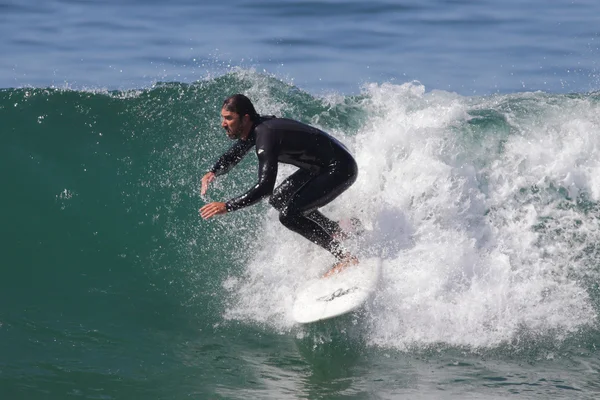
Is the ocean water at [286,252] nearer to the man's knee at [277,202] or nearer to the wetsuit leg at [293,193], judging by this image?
the wetsuit leg at [293,193]

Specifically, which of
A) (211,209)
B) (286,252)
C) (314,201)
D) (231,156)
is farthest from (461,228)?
(211,209)

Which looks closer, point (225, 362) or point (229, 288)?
point (225, 362)

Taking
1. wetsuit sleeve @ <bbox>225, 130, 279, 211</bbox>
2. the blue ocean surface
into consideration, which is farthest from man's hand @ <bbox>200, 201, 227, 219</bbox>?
the blue ocean surface

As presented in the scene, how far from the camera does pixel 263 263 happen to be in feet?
28.0

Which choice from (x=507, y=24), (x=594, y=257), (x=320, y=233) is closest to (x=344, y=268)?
(x=320, y=233)

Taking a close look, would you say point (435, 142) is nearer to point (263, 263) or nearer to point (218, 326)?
point (263, 263)

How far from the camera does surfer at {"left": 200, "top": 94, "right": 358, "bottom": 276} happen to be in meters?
7.02

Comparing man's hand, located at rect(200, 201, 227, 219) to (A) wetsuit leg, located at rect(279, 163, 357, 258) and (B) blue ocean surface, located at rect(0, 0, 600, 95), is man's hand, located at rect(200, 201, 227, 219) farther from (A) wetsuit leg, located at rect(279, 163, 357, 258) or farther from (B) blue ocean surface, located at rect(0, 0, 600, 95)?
(B) blue ocean surface, located at rect(0, 0, 600, 95)

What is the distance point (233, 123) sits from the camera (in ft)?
23.2

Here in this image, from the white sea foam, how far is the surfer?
2.31 ft

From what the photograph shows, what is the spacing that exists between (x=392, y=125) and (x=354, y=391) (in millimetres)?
3965

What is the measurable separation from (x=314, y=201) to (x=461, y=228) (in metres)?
1.97

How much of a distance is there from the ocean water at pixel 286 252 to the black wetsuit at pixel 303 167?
0.82 m

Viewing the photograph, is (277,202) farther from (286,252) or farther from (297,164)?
(286,252)
